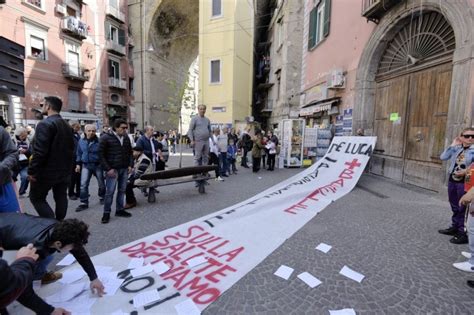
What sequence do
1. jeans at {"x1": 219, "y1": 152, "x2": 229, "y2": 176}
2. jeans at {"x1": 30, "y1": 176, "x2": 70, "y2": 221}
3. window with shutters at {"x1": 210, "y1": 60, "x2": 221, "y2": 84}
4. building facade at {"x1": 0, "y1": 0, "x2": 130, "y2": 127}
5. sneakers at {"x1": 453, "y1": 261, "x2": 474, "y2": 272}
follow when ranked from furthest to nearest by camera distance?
1. window with shutters at {"x1": 210, "y1": 60, "x2": 221, "y2": 84}
2. building facade at {"x1": 0, "y1": 0, "x2": 130, "y2": 127}
3. jeans at {"x1": 219, "y1": 152, "x2": 229, "y2": 176}
4. jeans at {"x1": 30, "y1": 176, "x2": 70, "y2": 221}
5. sneakers at {"x1": 453, "y1": 261, "x2": 474, "y2": 272}

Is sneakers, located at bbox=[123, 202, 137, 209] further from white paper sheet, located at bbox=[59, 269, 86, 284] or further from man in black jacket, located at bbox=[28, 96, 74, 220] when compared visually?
white paper sheet, located at bbox=[59, 269, 86, 284]

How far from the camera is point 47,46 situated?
18484 millimetres

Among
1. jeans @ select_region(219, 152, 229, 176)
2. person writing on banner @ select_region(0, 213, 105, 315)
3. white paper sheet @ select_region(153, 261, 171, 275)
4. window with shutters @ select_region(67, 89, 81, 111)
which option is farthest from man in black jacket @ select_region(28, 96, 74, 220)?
window with shutters @ select_region(67, 89, 81, 111)

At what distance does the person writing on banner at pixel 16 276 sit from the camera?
1.28 metres

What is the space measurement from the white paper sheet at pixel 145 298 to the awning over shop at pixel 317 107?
32.1ft

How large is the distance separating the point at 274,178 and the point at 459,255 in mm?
5694

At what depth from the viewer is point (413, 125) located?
686 centimetres

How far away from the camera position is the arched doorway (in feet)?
20.0

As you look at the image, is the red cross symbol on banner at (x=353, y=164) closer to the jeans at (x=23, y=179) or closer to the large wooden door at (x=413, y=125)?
the large wooden door at (x=413, y=125)

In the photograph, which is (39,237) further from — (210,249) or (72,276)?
(210,249)

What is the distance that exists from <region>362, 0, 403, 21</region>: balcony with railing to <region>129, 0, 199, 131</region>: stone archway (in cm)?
2073

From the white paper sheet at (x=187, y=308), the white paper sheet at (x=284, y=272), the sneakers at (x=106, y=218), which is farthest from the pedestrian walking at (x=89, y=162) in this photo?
the white paper sheet at (x=284, y=272)

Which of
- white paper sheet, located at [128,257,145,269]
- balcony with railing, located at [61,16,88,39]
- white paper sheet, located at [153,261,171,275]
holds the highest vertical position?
balcony with railing, located at [61,16,88,39]

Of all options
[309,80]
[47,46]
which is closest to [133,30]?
[47,46]
